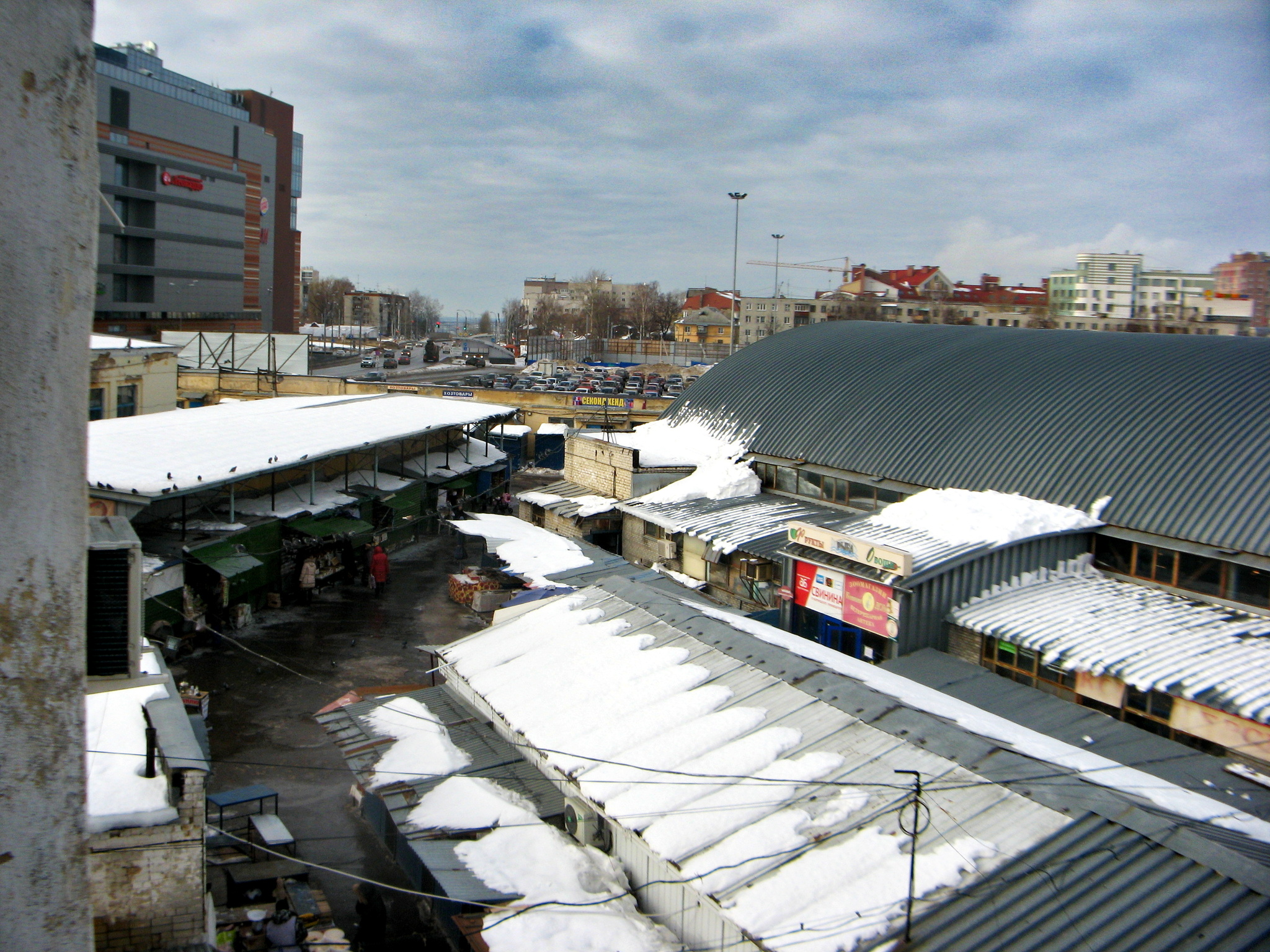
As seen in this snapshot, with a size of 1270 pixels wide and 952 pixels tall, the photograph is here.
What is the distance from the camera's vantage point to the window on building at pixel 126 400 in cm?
3588

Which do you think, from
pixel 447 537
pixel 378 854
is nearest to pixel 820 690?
pixel 378 854

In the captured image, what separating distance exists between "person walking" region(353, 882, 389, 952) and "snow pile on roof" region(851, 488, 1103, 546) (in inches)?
462

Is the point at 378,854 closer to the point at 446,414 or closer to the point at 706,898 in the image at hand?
the point at 706,898

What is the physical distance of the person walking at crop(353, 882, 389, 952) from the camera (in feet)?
34.7

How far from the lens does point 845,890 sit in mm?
8141

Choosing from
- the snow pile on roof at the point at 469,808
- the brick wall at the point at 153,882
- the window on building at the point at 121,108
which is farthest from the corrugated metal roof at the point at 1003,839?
the window on building at the point at 121,108

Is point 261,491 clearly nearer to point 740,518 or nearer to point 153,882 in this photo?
point 740,518

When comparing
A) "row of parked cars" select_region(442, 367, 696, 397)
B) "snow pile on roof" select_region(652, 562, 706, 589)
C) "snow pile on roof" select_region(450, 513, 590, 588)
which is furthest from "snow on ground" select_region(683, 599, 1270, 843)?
"row of parked cars" select_region(442, 367, 696, 397)

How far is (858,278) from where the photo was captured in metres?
119

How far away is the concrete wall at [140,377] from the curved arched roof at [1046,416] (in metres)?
22.6

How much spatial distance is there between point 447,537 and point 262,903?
833 inches

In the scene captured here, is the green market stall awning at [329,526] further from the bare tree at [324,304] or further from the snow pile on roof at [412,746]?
the bare tree at [324,304]

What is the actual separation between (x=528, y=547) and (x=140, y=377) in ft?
Result: 74.7

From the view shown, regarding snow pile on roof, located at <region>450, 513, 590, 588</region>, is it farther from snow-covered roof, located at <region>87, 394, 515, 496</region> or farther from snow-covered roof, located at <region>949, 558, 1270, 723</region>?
snow-covered roof, located at <region>949, 558, 1270, 723</region>
